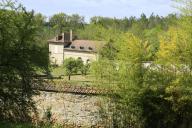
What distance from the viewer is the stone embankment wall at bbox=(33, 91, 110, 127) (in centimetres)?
2277

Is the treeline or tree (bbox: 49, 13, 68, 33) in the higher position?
tree (bbox: 49, 13, 68, 33)

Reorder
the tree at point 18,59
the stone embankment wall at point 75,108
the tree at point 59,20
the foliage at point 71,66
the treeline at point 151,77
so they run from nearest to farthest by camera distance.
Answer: the tree at point 18,59 → the treeline at point 151,77 → the stone embankment wall at point 75,108 → the foliage at point 71,66 → the tree at point 59,20

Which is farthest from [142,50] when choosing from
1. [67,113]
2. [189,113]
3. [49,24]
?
[49,24]

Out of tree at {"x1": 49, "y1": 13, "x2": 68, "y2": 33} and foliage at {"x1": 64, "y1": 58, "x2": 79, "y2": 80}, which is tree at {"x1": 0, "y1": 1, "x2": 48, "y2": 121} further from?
tree at {"x1": 49, "y1": 13, "x2": 68, "y2": 33}

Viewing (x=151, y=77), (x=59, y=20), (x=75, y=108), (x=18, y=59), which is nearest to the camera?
(x=18, y=59)

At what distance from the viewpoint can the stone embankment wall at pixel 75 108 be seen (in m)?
22.8

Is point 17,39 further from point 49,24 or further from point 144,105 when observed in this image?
point 49,24

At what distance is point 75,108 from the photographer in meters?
23.4

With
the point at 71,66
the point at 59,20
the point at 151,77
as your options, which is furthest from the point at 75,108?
the point at 59,20

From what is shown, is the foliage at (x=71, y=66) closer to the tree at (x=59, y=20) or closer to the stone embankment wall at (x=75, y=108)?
the stone embankment wall at (x=75, y=108)

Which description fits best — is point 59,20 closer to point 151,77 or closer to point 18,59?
point 151,77

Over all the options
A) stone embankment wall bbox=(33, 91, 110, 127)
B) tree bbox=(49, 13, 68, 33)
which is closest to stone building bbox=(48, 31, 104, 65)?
tree bbox=(49, 13, 68, 33)

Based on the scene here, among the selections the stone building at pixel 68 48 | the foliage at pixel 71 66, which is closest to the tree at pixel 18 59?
the foliage at pixel 71 66

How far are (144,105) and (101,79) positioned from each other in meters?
2.62
